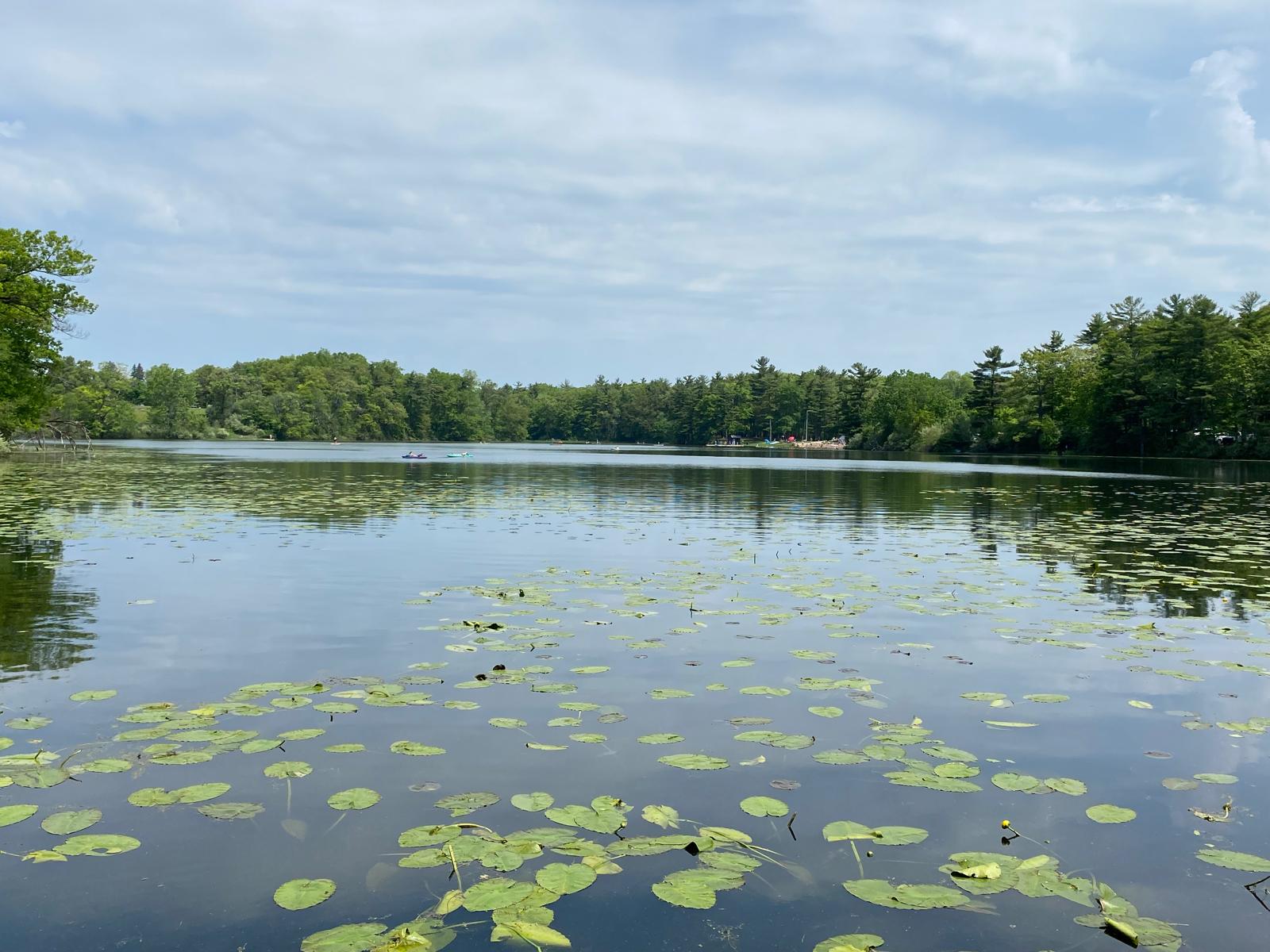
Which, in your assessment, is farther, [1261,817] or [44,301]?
[44,301]

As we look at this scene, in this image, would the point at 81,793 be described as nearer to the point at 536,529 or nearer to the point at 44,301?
the point at 536,529

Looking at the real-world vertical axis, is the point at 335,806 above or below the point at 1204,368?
below

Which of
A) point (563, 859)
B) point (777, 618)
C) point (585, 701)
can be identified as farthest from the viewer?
point (777, 618)

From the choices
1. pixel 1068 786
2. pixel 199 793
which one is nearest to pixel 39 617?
pixel 199 793

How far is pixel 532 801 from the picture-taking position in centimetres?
446

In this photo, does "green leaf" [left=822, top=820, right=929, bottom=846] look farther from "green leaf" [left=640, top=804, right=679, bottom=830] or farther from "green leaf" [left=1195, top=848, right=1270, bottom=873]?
"green leaf" [left=1195, top=848, right=1270, bottom=873]

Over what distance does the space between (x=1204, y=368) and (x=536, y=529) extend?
7086 centimetres

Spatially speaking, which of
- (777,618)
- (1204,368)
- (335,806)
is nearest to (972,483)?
(777,618)

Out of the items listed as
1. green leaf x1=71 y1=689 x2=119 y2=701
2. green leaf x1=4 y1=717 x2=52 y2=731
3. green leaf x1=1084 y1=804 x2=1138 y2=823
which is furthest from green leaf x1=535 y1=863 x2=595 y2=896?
green leaf x1=71 y1=689 x2=119 y2=701

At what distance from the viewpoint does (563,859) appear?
387 centimetres

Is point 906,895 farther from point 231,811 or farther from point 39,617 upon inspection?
point 39,617

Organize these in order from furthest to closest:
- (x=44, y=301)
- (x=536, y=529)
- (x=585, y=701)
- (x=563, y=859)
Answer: (x=44, y=301)
(x=536, y=529)
(x=585, y=701)
(x=563, y=859)

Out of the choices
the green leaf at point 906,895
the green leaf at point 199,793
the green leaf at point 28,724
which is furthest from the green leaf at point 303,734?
the green leaf at point 906,895

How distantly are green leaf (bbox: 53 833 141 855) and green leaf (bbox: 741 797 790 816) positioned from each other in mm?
2808
